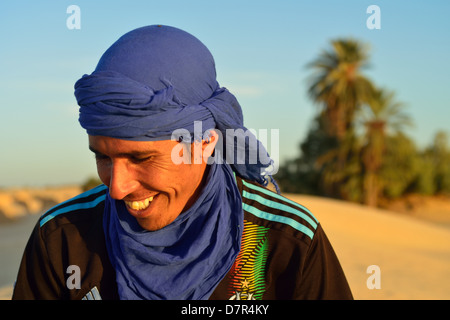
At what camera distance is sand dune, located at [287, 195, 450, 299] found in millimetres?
10711

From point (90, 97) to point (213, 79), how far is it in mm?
562

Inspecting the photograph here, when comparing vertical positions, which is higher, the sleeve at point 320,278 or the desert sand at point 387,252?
the sleeve at point 320,278

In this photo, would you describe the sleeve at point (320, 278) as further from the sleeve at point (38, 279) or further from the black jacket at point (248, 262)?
the sleeve at point (38, 279)

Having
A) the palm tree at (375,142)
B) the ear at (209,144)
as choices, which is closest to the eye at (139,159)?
the ear at (209,144)

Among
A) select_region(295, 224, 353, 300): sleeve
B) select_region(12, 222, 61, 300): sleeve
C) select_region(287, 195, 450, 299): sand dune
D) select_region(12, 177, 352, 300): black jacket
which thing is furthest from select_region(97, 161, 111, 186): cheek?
select_region(287, 195, 450, 299): sand dune

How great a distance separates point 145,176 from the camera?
2.30 m

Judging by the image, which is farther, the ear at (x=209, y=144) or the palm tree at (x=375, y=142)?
the palm tree at (x=375, y=142)

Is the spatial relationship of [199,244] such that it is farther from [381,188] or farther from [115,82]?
[381,188]

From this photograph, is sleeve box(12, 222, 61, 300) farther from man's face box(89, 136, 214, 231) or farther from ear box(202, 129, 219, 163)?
ear box(202, 129, 219, 163)

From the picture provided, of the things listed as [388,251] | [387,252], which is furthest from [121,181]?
[388,251]

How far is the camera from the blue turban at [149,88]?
223cm

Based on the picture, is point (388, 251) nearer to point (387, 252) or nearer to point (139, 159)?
point (387, 252)

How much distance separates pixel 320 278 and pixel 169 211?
0.75 metres

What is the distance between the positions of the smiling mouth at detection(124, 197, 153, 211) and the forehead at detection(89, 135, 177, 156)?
22 cm
